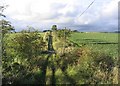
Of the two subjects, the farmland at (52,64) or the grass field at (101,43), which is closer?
the farmland at (52,64)

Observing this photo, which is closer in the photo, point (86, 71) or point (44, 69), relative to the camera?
point (86, 71)

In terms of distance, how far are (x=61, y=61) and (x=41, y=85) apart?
1.07 m

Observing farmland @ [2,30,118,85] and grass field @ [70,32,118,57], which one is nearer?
farmland @ [2,30,118,85]

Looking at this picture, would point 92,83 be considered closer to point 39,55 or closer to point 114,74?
point 114,74

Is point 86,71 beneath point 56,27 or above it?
beneath

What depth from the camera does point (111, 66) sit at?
8.57 metres

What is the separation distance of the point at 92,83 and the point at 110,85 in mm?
444

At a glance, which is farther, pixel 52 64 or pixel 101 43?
pixel 101 43

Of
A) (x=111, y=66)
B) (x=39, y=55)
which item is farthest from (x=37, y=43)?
(x=111, y=66)

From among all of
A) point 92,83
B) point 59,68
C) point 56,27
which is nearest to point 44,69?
point 59,68

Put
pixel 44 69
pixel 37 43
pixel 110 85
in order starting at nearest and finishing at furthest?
pixel 110 85 → pixel 44 69 → pixel 37 43

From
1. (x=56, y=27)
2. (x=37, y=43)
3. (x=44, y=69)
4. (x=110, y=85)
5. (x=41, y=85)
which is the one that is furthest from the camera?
(x=56, y=27)

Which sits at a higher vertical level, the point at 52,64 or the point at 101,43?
the point at 52,64

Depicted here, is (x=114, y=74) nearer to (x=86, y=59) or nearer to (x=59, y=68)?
(x=86, y=59)
